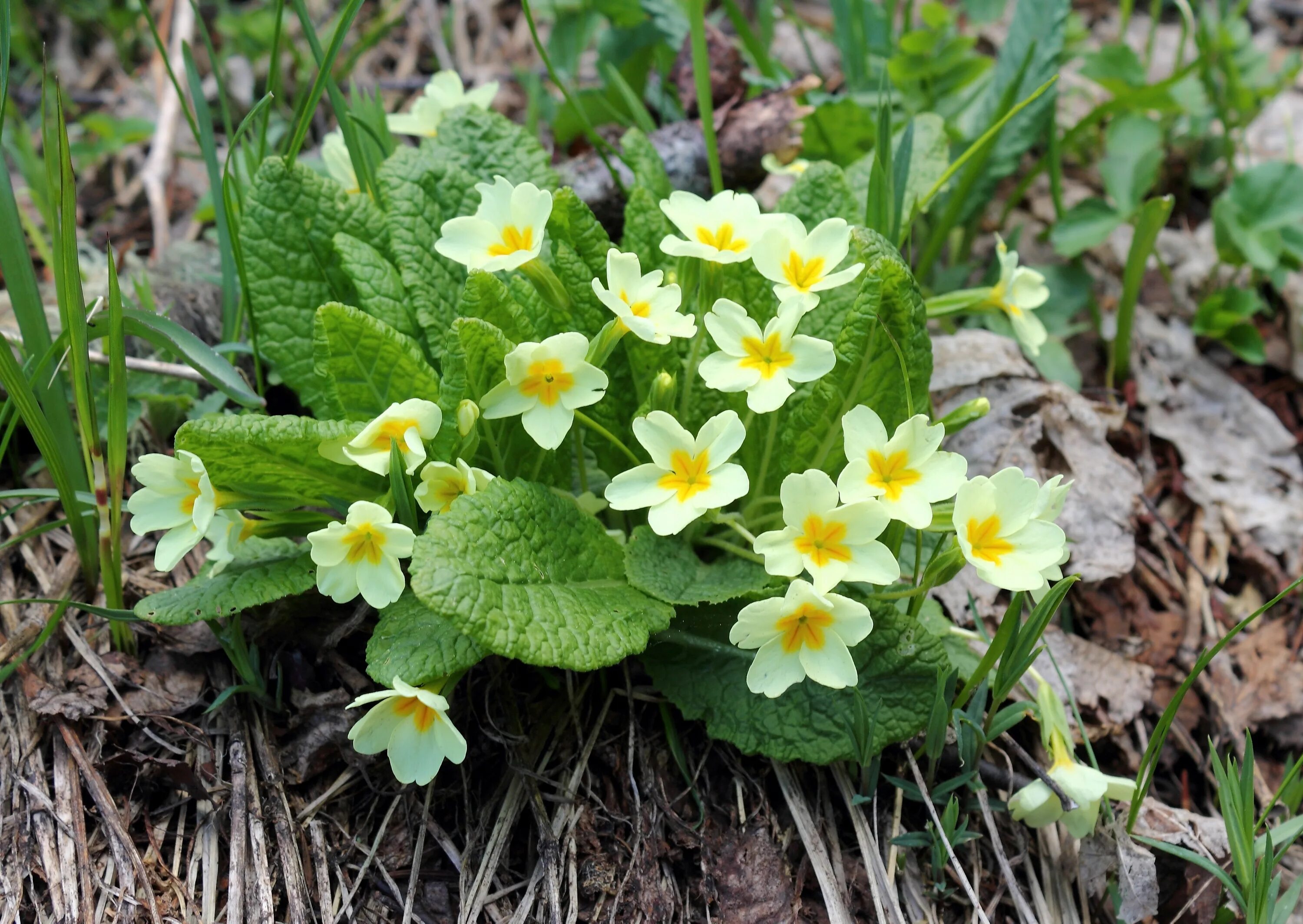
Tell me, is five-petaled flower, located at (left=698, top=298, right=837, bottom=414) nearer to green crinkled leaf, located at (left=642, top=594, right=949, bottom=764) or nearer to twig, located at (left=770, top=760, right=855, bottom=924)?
green crinkled leaf, located at (left=642, top=594, right=949, bottom=764)

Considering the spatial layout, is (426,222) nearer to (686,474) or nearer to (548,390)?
(548,390)

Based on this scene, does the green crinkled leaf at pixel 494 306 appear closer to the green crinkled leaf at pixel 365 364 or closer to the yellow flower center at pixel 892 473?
the green crinkled leaf at pixel 365 364

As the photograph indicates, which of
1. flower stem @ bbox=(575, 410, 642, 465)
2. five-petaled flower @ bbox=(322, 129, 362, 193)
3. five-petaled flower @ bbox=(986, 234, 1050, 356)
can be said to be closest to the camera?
flower stem @ bbox=(575, 410, 642, 465)

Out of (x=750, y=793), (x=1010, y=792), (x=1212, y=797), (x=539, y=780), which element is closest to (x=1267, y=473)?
(x=1212, y=797)

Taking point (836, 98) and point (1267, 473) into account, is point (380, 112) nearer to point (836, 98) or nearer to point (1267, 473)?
point (836, 98)

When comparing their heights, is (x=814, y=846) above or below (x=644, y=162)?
below

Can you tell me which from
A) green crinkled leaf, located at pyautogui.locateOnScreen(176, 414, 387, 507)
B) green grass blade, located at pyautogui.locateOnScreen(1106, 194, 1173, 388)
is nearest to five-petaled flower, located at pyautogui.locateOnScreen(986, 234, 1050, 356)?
green grass blade, located at pyautogui.locateOnScreen(1106, 194, 1173, 388)

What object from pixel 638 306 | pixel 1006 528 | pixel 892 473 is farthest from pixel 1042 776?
pixel 638 306
